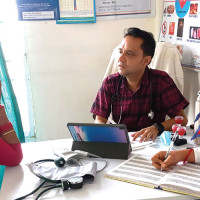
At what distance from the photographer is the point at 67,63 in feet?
8.79

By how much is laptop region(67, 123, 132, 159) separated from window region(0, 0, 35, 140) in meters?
1.42

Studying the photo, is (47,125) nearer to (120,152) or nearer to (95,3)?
(95,3)

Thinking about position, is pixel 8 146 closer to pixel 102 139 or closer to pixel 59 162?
pixel 59 162

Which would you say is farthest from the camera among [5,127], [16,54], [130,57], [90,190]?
[16,54]

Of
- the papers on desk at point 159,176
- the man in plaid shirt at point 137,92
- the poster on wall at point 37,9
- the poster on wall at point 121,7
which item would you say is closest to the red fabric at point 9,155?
the papers on desk at point 159,176

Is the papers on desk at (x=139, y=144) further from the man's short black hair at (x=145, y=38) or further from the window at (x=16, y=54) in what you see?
the window at (x=16, y=54)

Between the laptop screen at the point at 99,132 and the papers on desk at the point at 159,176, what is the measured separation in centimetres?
13

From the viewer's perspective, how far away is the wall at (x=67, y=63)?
260 centimetres

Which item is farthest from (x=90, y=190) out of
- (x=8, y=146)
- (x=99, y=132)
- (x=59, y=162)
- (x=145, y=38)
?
(x=145, y=38)

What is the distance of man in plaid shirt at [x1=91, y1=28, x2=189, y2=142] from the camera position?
6.21 feet

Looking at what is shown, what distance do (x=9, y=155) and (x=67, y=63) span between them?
1521 mm

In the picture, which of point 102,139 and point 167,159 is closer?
point 167,159

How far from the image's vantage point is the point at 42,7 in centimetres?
250

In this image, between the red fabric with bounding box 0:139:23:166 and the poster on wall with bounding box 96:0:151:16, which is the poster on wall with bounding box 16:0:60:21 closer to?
the poster on wall with bounding box 96:0:151:16
